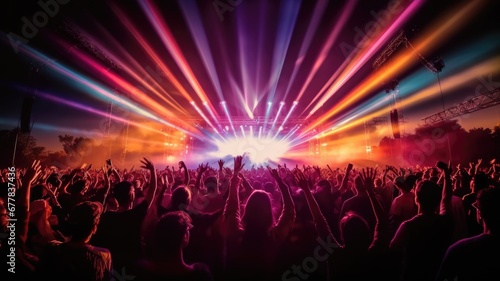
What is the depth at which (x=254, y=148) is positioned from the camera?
30594 mm

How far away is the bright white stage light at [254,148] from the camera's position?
1203 inches

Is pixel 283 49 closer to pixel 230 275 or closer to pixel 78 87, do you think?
pixel 230 275

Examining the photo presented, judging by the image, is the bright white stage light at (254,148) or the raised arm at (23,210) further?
the bright white stage light at (254,148)

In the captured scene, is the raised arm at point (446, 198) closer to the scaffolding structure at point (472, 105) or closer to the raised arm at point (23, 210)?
the raised arm at point (23, 210)

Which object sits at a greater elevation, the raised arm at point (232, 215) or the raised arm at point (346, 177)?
the raised arm at point (346, 177)

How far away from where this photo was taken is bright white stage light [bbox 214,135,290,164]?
3056 centimetres

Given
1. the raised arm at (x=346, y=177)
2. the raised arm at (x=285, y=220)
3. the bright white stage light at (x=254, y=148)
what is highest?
the bright white stage light at (x=254, y=148)

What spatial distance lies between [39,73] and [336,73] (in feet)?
53.0

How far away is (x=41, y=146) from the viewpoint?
30.2 meters

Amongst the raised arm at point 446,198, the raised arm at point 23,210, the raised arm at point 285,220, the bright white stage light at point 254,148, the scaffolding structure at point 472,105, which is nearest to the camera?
the raised arm at point 23,210

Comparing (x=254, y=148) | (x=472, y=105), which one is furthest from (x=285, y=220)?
(x=254, y=148)

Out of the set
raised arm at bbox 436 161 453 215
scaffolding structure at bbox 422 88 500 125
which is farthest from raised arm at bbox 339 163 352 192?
scaffolding structure at bbox 422 88 500 125

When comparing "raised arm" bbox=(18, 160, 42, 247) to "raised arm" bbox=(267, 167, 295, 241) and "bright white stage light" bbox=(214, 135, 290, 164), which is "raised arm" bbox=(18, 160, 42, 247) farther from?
"bright white stage light" bbox=(214, 135, 290, 164)

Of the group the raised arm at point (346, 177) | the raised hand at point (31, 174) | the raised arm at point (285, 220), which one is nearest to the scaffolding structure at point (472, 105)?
the raised arm at point (346, 177)
